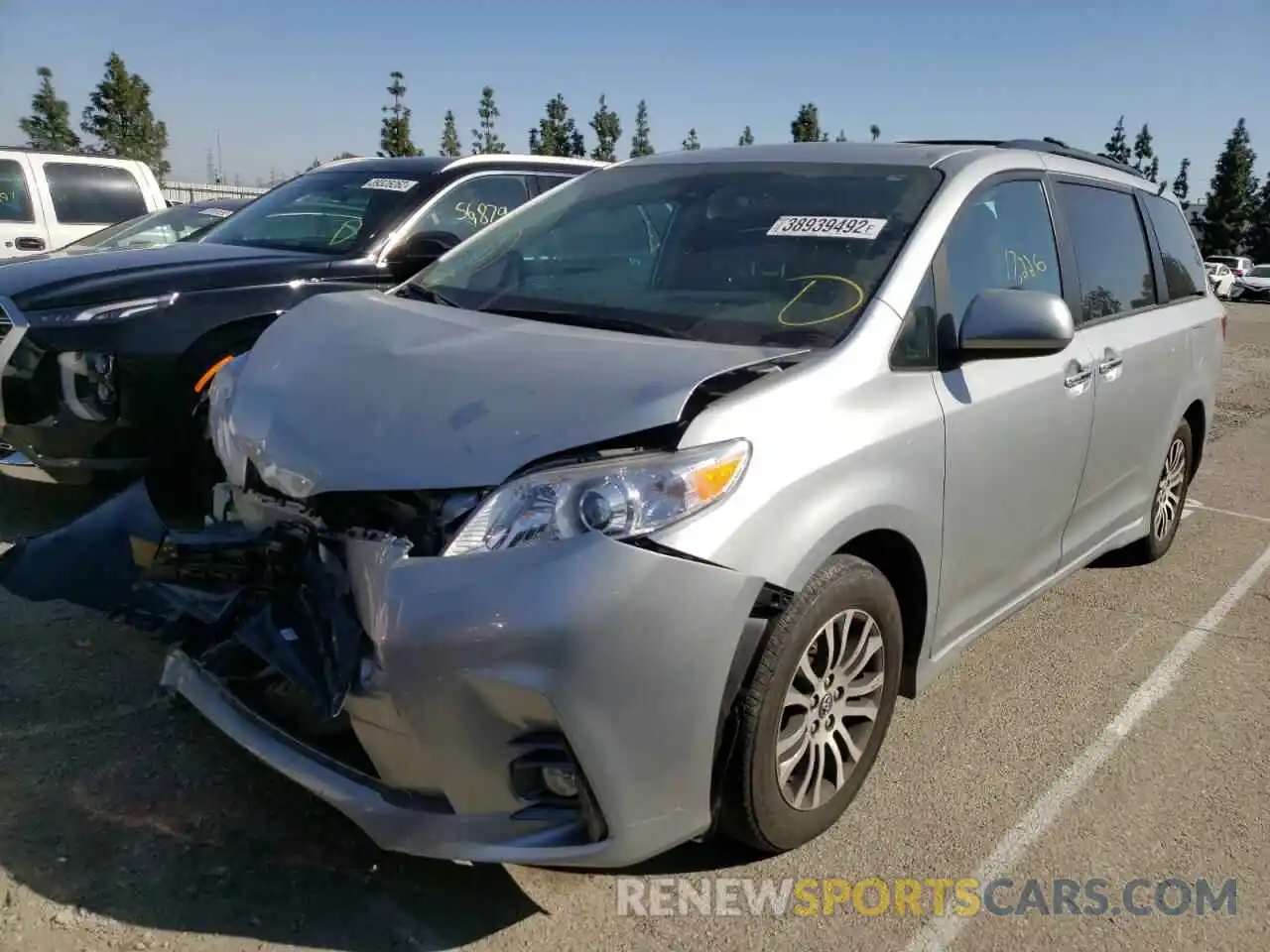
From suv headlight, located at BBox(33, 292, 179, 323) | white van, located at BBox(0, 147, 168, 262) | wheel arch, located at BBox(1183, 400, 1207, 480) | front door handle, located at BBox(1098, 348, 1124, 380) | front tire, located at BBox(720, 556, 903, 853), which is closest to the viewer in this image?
front tire, located at BBox(720, 556, 903, 853)

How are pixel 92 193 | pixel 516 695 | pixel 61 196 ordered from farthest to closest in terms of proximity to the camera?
pixel 92 193 → pixel 61 196 → pixel 516 695

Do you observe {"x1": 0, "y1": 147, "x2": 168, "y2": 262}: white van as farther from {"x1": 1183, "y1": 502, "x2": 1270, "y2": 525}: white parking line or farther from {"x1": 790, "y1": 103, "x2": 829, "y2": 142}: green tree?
{"x1": 790, "y1": 103, "x2": 829, "y2": 142}: green tree

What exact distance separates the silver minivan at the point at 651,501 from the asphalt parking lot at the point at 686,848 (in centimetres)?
30

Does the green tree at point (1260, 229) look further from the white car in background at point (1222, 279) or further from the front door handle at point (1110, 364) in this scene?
the front door handle at point (1110, 364)

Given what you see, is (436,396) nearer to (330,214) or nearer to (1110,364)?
(1110,364)

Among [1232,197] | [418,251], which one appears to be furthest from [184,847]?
[1232,197]

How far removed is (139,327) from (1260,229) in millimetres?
73020

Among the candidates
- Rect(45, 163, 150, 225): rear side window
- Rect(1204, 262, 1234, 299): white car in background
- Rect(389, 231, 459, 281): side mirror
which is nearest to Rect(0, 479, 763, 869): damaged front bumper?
Rect(389, 231, 459, 281): side mirror

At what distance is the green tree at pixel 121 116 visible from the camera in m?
25.8

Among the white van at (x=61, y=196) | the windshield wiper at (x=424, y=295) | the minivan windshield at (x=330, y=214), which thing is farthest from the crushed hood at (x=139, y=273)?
the white van at (x=61, y=196)

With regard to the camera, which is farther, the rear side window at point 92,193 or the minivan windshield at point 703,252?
the rear side window at point 92,193

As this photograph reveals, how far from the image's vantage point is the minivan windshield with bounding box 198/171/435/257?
18.5 feet

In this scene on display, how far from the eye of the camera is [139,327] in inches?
179

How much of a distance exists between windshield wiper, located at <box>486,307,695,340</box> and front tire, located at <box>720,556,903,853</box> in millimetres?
831
